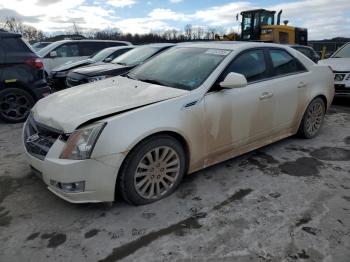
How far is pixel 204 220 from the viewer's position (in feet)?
10.4

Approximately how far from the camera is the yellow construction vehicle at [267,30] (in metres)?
17.3

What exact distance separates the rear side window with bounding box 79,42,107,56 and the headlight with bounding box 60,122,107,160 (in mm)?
9964

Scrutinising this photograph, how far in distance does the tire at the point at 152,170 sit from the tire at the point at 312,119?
8.34ft

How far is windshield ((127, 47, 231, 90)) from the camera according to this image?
389 cm

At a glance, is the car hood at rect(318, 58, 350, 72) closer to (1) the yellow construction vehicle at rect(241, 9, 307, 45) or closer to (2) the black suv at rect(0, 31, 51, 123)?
(2) the black suv at rect(0, 31, 51, 123)

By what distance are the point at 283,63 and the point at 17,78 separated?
16.2 ft

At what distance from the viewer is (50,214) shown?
10.7 feet

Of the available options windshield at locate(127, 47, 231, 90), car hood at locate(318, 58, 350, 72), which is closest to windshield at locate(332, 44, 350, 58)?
car hood at locate(318, 58, 350, 72)

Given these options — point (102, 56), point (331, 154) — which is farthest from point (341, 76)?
point (102, 56)

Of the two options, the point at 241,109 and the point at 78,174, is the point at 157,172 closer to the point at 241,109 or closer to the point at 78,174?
the point at 78,174

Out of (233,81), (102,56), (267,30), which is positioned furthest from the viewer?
(267,30)

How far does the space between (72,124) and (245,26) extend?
18.3 m

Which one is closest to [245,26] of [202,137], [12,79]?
[12,79]

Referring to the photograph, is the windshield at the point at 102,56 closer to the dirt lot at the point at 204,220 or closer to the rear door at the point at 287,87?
the dirt lot at the point at 204,220
